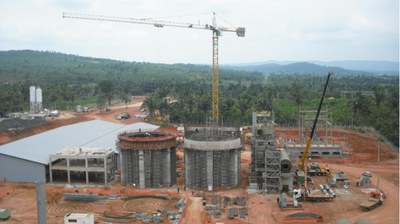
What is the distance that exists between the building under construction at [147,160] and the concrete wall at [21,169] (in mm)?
10680

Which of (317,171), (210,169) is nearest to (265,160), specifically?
(210,169)

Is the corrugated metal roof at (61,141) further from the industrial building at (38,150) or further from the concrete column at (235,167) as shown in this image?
the concrete column at (235,167)

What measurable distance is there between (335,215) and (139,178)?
23.5 meters

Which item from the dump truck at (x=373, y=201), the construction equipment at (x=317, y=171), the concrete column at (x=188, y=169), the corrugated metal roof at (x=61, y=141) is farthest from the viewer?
the construction equipment at (x=317, y=171)

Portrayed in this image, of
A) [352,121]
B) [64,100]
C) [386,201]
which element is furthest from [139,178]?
[64,100]

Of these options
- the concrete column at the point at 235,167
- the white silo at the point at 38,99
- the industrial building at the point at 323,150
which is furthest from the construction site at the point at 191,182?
the white silo at the point at 38,99

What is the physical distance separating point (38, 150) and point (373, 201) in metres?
42.7

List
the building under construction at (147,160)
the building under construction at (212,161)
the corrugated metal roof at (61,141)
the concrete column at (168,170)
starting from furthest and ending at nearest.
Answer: the corrugated metal roof at (61,141) → the concrete column at (168,170) → the building under construction at (147,160) → the building under construction at (212,161)

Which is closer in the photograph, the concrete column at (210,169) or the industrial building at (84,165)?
the concrete column at (210,169)

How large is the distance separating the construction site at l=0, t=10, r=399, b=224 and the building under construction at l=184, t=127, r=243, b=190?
0.12 m

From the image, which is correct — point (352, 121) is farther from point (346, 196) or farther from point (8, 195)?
point (8, 195)

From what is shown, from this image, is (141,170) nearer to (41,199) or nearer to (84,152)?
(84,152)

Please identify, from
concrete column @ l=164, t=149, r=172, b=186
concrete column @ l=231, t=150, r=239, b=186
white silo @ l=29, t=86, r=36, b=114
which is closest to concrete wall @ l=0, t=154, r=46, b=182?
concrete column @ l=164, t=149, r=172, b=186

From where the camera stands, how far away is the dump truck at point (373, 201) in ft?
144
